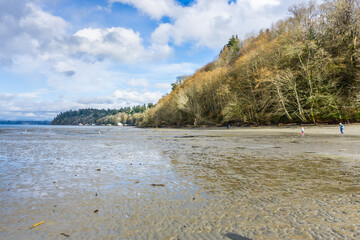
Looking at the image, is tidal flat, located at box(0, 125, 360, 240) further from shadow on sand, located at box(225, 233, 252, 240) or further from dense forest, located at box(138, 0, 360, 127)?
dense forest, located at box(138, 0, 360, 127)

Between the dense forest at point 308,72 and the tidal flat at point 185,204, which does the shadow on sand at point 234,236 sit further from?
the dense forest at point 308,72

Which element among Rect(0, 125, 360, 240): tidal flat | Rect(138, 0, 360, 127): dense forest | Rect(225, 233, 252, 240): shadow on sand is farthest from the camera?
Rect(138, 0, 360, 127): dense forest

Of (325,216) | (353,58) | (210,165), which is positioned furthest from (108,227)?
(353,58)

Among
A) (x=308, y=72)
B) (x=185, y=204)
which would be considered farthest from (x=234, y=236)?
(x=308, y=72)

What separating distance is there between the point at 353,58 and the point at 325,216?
50418 millimetres

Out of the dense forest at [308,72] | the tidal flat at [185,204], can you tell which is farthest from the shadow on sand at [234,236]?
the dense forest at [308,72]

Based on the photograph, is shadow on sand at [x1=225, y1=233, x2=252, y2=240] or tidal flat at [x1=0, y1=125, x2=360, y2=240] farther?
tidal flat at [x1=0, y1=125, x2=360, y2=240]

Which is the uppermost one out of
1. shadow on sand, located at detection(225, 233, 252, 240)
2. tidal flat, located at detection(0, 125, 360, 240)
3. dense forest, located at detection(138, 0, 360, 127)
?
dense forest, located at detection(138, 0, 360, 127)

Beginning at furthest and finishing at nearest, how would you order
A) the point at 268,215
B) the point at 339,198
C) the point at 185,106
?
the point at 185,106
the point at 339,198
the point at 268,215

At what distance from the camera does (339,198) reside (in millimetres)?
5789

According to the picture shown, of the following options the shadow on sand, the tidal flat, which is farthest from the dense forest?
the shadow on sand

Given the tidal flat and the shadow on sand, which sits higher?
the shadow on sand

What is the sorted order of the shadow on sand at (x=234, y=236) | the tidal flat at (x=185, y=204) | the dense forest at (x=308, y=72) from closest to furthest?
the shadow on sand at (x=234, y=236) < the tidal flat at (x=185, y=204) < the dense forest at (x=308, y=72)

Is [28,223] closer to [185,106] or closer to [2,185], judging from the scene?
[2,185]
